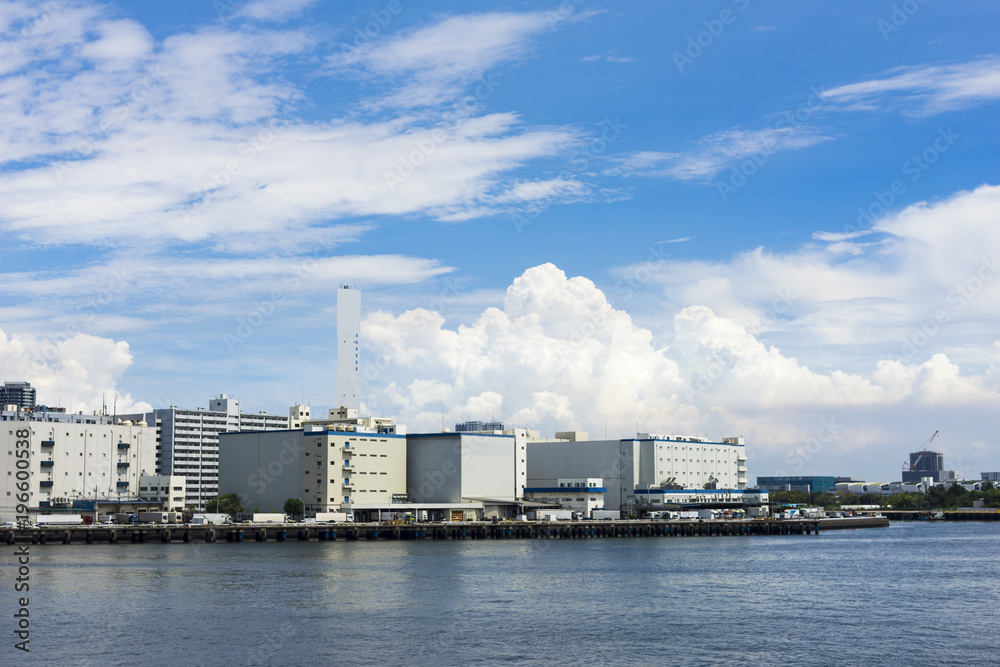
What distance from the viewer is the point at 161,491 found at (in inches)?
6407

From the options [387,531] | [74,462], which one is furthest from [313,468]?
[74,462]

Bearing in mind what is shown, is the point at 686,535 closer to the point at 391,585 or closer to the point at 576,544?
the point at 576,544

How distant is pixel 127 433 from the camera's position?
16425cm

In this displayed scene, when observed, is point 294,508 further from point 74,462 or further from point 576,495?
point 576,495

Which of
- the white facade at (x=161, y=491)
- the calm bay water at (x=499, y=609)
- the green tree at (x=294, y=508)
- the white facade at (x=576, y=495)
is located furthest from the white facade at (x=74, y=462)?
the white facade at (x=576, y=495)

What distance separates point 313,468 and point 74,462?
36079mm

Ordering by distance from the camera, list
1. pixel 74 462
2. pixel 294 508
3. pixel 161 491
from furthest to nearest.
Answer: pixel 161 491 → pixel 294 508 → pixel 74 462

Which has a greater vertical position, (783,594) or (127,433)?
(127,433)

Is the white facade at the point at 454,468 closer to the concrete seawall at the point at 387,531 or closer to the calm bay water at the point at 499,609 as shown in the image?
the concrete seawall at the point at 387,531

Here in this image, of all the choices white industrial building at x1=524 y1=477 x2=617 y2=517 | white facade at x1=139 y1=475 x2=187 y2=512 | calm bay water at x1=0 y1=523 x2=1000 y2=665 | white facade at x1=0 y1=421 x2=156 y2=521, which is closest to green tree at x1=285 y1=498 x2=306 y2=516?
white facade at x1=139 y1=475 x2=187 y2=512

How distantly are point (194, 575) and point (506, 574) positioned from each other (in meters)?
25.3

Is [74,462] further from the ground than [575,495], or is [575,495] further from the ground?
[74,462]

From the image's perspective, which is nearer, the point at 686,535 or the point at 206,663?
the point at 206,663

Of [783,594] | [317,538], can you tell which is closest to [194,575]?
[783,594]
